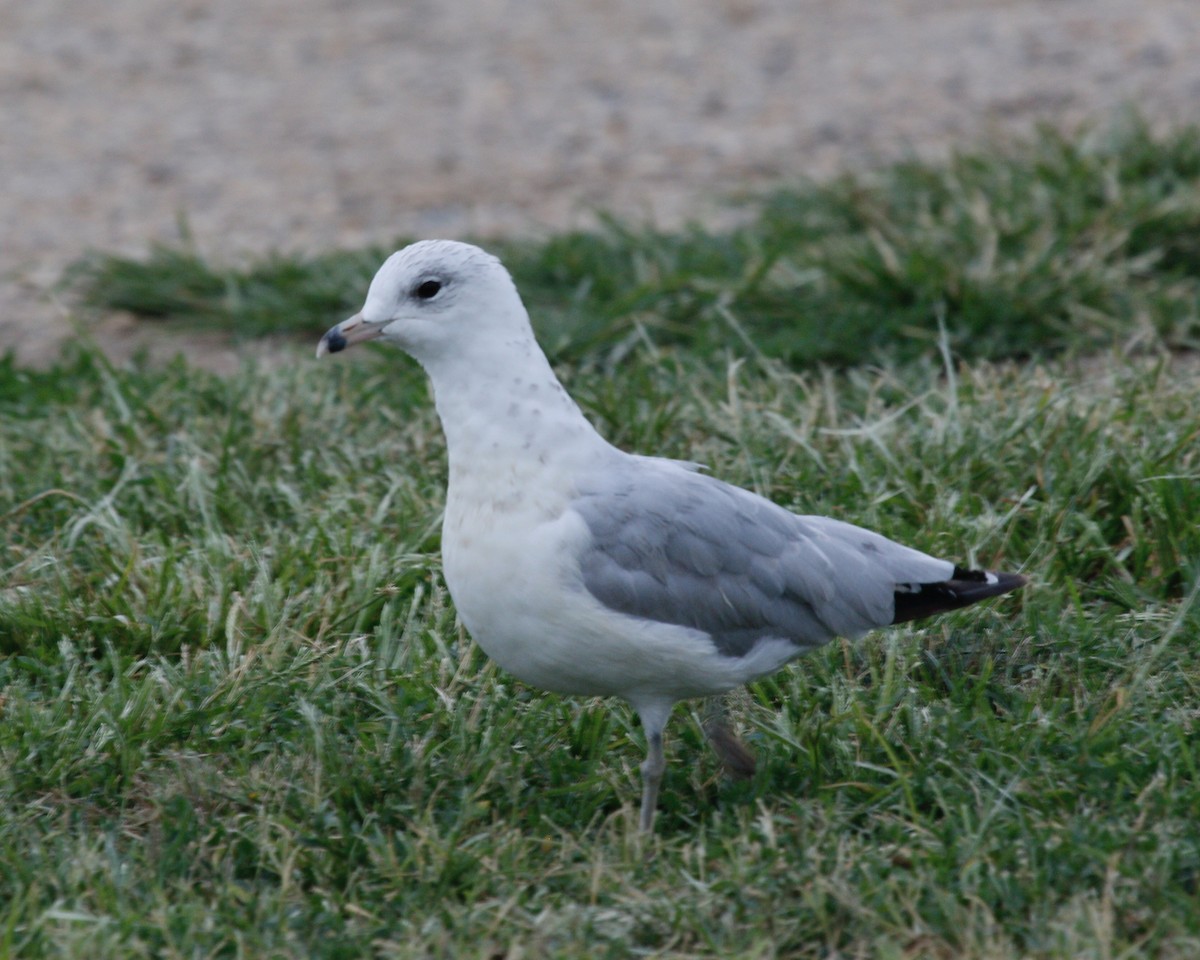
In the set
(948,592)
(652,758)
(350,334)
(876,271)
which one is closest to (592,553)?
(652,758)

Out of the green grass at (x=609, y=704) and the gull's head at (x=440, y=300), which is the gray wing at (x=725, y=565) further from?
the gull's head at (x=440, y=300)

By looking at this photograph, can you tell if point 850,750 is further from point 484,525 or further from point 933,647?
point 484,525

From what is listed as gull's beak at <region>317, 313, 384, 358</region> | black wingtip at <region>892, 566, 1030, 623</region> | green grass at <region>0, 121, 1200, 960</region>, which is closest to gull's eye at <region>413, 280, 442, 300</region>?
gull's beak at <region>317, 313, 384, 358</region>

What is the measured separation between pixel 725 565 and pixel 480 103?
583 cm

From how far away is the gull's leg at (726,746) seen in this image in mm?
3758

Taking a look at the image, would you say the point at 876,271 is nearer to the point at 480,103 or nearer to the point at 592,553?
the point at 592,553

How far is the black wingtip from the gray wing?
0.02m

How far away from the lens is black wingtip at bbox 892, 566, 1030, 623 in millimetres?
3773

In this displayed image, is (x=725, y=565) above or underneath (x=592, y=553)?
underneath

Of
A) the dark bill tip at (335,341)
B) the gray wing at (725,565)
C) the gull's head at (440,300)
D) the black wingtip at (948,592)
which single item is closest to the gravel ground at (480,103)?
the dark bill tip at (335,341)

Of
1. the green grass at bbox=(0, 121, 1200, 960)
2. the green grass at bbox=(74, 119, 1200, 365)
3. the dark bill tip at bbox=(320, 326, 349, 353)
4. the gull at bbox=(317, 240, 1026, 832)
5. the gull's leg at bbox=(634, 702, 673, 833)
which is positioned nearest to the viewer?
the green grass at bbox=(0, 121, 1200, 960)

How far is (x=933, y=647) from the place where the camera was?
4211 mm

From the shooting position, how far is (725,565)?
3.63 metres

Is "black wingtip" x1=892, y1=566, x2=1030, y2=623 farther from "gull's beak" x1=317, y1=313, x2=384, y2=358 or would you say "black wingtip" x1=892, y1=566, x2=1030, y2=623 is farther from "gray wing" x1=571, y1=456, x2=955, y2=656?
"gull's beak" x1=317, y1=313, x2=384, y2=358
